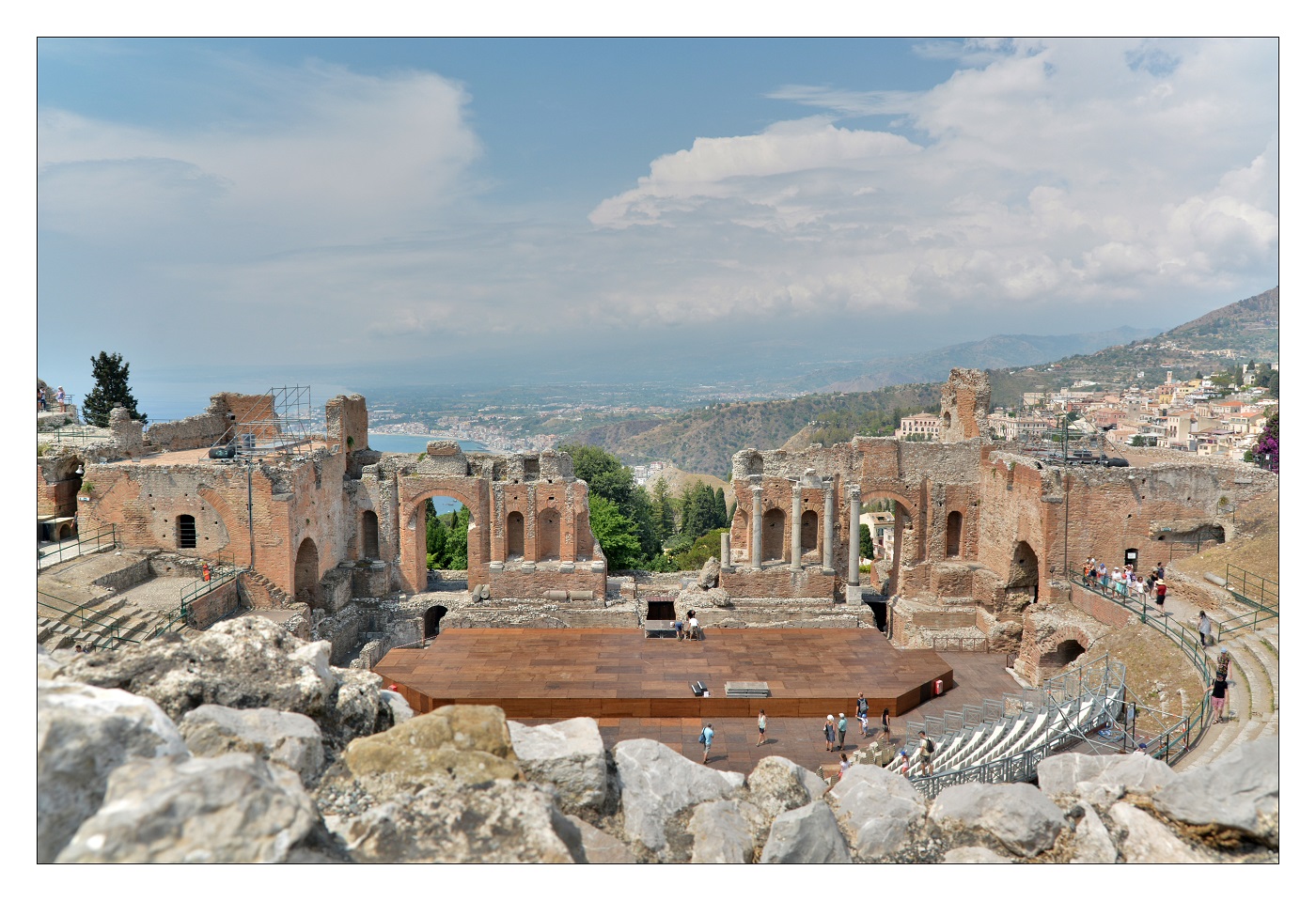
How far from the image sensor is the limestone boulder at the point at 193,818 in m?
5.44

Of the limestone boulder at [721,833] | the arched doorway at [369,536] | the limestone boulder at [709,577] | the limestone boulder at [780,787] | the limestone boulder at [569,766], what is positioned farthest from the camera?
the arched doorway at [369,536]

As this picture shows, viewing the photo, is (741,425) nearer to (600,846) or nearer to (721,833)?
(721,833)

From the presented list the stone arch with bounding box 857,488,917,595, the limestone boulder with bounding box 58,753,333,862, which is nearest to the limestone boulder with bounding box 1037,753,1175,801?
the limestone boulder with bounding box 58,753,333,862

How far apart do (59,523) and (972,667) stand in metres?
26.4

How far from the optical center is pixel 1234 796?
8211mm

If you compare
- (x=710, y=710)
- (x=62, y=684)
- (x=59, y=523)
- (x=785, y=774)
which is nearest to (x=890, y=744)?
(x=710, y=710)

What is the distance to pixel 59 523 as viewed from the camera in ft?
74.5

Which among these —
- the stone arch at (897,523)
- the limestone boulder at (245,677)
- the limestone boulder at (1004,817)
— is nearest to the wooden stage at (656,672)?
the stone arch at (897,523)

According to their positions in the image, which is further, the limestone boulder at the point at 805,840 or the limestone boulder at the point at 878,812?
the limestone boulder at the point at 878,812

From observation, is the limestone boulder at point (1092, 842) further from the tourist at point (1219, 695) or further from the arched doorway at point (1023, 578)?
the arched doorway at point (1023, 578)

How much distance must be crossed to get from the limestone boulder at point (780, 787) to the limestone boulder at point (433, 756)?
11.4 feet

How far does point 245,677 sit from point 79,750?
8.83 feet

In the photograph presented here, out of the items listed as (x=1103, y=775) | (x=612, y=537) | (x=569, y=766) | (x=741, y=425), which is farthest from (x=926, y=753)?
(x=741, y=425)

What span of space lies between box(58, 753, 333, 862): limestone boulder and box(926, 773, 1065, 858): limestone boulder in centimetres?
677
